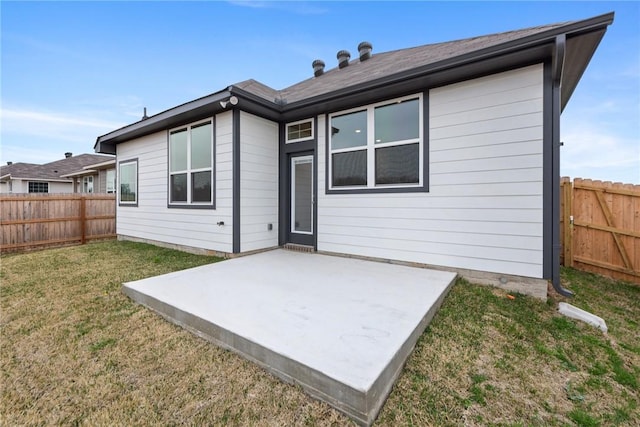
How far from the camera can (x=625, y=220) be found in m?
4.29

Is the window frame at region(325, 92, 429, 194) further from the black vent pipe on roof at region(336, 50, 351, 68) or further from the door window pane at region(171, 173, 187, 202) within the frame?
the black vent pipe on roof at region(336, 50, 351, 68)

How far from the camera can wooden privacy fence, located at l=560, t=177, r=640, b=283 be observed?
4219 mm

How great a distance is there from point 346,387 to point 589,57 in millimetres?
4880

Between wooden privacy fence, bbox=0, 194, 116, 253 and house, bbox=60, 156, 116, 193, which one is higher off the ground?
house, bbox=60, 156, 116, 193

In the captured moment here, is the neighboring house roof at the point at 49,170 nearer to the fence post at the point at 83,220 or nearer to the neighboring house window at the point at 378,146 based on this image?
the fence post at the point at 83,220

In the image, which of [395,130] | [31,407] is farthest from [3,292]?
[395,130]

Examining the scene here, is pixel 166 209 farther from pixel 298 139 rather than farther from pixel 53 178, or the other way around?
pixel 53 178

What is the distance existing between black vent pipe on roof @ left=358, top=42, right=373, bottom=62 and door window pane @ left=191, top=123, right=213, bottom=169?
15.4 feet

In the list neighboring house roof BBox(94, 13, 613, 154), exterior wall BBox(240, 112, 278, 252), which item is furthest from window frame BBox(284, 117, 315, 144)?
exterior wall BBox(240, 112, 278, 252)

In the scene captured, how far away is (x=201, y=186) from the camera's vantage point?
18.6ft

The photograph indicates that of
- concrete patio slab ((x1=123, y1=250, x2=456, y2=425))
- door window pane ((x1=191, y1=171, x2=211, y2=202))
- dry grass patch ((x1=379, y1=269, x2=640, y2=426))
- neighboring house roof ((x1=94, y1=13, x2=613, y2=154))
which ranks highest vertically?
neighboring house roof ((x1=94, y1=13, x2=613, y2=154))

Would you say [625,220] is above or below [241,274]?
above

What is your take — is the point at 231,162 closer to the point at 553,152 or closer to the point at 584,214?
the point at 553,152

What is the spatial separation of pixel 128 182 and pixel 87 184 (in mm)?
11573
